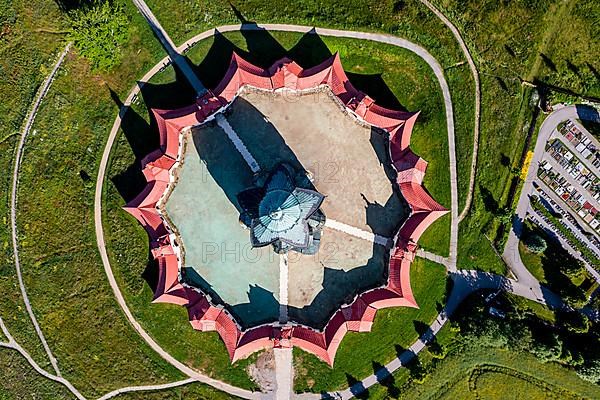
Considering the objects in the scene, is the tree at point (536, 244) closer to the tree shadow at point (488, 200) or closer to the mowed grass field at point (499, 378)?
the tree shadow at point (488, 200)

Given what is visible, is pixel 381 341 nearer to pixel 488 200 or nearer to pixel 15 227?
pixel 488 200

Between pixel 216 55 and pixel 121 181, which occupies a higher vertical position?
pixel 216 55

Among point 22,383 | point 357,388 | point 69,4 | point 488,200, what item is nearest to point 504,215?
point 488,200

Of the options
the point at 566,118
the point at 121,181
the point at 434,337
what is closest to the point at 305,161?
the point at 121,181

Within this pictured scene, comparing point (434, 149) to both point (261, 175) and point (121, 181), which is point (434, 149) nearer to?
point (261, 175)

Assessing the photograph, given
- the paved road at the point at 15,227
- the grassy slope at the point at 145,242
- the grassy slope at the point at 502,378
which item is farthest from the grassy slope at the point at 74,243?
the grassy slope at the point at 502,378

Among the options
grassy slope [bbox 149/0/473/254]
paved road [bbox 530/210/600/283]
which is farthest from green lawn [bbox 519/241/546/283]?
grassy slope [bbox 149/0/473/254]
